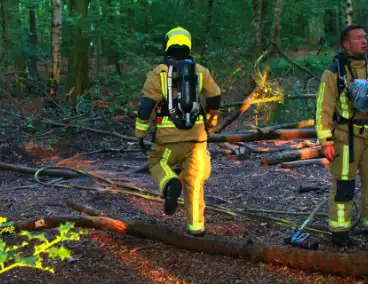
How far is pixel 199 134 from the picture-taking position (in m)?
4.65

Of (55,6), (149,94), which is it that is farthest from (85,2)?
(149,94)

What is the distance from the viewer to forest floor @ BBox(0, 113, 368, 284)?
391 cm

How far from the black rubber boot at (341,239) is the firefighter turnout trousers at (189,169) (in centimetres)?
125

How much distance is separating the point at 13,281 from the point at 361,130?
331 centimetres

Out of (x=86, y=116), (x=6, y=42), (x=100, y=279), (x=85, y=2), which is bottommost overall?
(x=100, y=279)

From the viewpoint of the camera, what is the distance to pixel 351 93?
416cm

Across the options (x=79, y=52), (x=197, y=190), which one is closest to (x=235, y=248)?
(x=197, y=190)

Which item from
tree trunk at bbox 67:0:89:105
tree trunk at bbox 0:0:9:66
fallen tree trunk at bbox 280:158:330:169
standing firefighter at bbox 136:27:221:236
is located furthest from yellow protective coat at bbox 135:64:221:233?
tree trunk at bbox 0:0:9:66

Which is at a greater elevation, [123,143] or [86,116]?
[86,116]

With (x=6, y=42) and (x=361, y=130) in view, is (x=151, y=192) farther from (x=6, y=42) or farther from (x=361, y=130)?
(x=6, y=42)

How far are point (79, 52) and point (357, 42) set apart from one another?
14616 mm

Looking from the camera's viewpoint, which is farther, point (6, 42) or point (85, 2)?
point (6, 42)

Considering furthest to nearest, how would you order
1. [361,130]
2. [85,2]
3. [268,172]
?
[85,2] < [268,172] < [361,130]

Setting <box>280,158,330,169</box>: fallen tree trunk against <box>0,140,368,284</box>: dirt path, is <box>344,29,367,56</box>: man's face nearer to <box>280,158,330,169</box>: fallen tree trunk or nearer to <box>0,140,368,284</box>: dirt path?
<box>0,140,368,284</box>: dirt path
